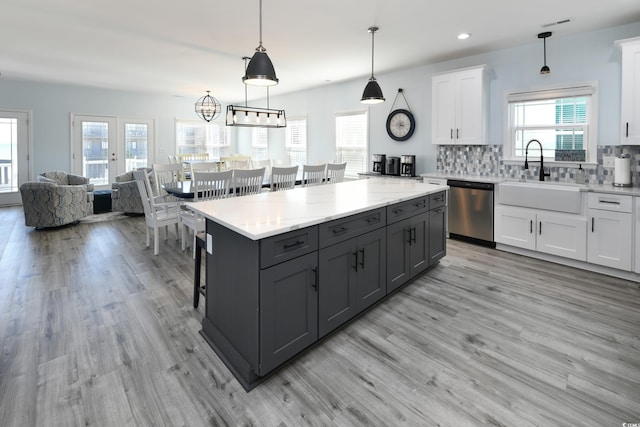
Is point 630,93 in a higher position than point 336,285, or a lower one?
higher

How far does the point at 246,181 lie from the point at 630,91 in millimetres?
4255

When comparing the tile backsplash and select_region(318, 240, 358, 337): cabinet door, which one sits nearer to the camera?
select_region(318, 240, 358, 337): cabinet door

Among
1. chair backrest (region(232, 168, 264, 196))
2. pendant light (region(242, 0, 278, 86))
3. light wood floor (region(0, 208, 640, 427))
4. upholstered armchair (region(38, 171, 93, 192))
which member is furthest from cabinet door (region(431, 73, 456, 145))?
upholstered armchair (region(38, 171, 93, 192))

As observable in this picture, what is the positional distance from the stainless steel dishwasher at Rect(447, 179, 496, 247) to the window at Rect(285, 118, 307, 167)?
14.0ft

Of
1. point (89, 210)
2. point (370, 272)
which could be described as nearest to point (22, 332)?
point (370, 272)

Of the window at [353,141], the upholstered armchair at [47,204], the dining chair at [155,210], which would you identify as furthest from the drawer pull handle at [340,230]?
the upholstered armchair at [47,204]

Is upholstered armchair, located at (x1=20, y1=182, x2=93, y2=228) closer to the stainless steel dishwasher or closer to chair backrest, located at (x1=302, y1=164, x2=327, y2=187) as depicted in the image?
chair backrest, located at (x1=302, y1=164, x2=327, y2=187)

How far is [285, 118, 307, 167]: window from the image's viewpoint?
328 inches

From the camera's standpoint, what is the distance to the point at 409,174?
18.9 ft

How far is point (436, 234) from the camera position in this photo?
3658 mm

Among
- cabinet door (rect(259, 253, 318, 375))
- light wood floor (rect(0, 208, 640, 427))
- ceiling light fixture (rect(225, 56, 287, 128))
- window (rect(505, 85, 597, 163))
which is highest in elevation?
ceiling light fixture (rect(225, 56, 287, 128))

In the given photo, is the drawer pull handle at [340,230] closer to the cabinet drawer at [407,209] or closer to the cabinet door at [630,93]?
the cabinet drawer at [407,209]

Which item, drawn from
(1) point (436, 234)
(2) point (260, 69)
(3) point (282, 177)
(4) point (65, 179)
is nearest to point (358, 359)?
(1) point (436, 234)

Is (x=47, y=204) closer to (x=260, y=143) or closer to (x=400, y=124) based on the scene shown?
(x=260, y=143)
